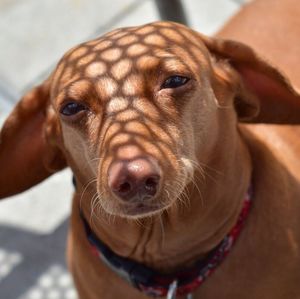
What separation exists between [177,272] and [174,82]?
644mm

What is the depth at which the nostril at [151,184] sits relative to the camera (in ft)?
6.26

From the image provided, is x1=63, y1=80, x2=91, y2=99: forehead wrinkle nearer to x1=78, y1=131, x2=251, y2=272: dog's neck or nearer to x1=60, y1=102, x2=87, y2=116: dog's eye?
x1=60, y1=102, x2=87, y2=116: dog's eye

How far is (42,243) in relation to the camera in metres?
3.44

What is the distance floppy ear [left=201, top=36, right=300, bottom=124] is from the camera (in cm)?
236

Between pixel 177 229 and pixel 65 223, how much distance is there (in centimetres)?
127

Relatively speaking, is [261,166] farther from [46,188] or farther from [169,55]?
[46,188]

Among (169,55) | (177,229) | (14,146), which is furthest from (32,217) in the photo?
(169,55)

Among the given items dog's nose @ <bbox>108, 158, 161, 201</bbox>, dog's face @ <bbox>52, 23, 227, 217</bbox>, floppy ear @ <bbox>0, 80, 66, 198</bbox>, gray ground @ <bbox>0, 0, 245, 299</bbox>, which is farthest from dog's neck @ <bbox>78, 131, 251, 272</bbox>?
gray ground @ <bbox>0, 0, 245, 299</bbox>

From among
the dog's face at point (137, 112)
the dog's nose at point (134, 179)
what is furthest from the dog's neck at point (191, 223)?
the dog's nose at point (134, 179)

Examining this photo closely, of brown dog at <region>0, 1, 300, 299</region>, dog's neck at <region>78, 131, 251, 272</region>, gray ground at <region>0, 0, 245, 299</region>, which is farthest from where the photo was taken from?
gray ground at <region>0, 0, 245, 299</region>

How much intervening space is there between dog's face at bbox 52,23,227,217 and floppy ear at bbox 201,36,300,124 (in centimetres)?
10

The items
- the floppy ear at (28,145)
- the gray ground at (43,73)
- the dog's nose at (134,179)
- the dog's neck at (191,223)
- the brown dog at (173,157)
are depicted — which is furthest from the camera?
the gray ground at (43,73)

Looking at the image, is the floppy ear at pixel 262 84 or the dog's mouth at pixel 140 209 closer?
the dog's mouth at pixel 140 209

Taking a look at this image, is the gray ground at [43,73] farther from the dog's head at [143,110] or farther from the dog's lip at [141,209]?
the dog's lip at [141,209]
